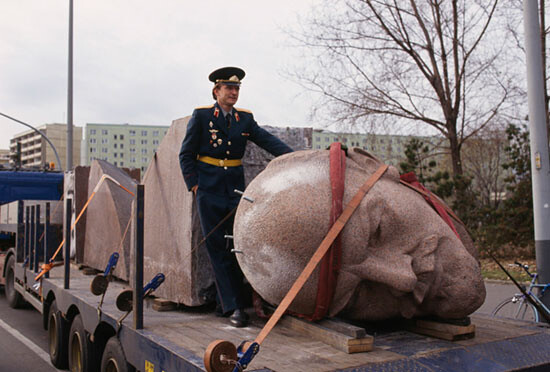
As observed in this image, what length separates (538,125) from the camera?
6.45 metres

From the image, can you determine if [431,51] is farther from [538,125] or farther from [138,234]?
[138,234]

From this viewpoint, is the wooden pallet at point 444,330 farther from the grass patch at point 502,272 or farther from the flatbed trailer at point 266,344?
the grass patch at point 502,272

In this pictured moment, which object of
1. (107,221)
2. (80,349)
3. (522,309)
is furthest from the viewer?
(107,221)

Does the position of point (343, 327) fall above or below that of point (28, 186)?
below

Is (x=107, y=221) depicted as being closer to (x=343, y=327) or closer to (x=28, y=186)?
(x=343, y=327)

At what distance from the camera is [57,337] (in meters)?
5.80

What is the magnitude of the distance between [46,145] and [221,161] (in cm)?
9734

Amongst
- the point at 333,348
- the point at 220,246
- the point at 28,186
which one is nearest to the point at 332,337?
the point at 333,348

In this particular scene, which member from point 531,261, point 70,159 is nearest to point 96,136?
point 70,159

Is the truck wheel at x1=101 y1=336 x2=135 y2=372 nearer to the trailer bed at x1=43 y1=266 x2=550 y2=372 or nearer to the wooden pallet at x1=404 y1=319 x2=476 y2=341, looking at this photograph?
the trailer bed at x1=43 y1=266 x2=550 y2=372

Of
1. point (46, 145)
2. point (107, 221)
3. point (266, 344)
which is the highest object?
point (46, 145)

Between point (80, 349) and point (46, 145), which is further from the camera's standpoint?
point (46, 145)

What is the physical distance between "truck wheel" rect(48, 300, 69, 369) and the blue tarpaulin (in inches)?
272

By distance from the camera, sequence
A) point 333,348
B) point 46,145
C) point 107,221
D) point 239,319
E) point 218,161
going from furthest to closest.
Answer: point 46,145, point 107,221, point 218,161, point 239,319, point 333,348
